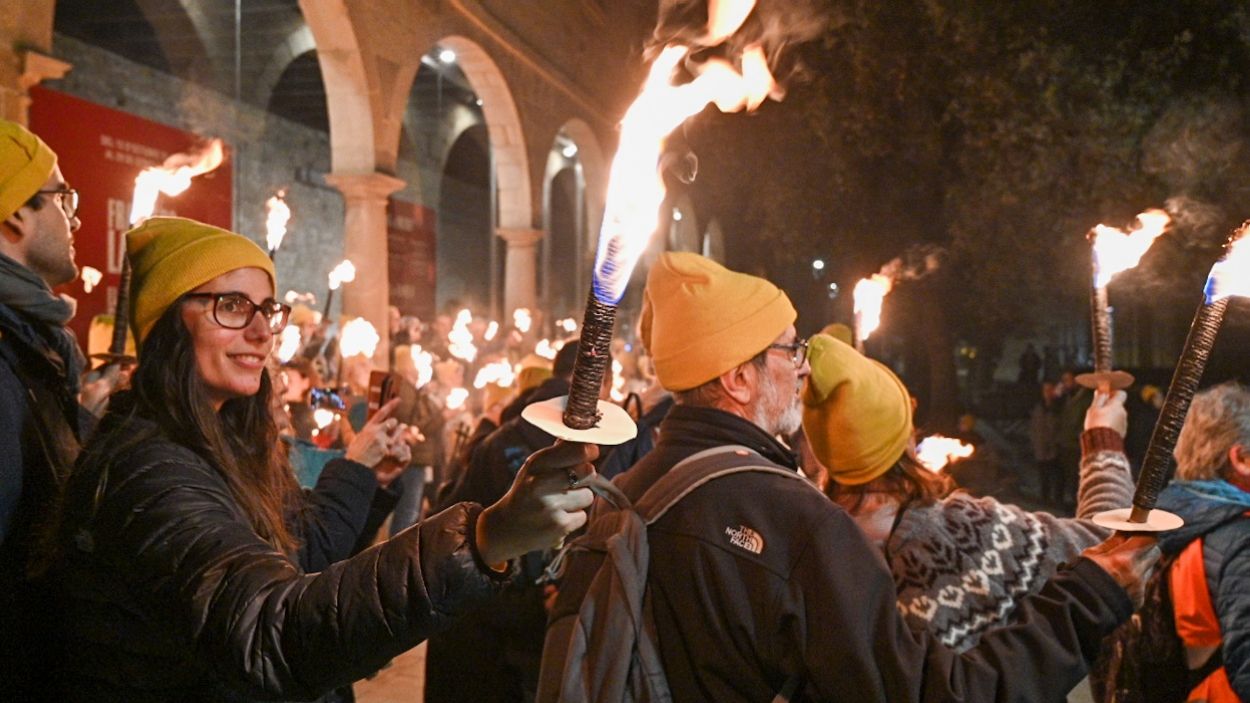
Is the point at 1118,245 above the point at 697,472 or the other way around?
above

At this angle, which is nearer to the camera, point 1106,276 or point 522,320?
point 1106,276

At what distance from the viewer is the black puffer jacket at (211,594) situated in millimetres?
1503

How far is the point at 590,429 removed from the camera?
136cm

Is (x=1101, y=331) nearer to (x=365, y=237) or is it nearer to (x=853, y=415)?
(x=853, y=415)

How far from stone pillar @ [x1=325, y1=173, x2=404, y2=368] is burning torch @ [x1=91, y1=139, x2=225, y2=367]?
6.63 metres

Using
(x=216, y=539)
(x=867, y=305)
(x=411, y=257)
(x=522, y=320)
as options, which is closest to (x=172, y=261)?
(x=216, y=539)

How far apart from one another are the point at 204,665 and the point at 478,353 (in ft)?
44.8

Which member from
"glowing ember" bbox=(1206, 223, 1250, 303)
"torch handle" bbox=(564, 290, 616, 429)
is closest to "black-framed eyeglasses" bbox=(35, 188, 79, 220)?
"torch handle" bbox=(564, 290, 616, 429)

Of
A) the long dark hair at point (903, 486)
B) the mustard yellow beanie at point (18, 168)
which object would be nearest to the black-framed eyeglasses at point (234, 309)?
the mustard yellow beanie at point (18, 168)

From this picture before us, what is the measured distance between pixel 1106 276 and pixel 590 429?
2124mm

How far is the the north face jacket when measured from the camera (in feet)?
6.32

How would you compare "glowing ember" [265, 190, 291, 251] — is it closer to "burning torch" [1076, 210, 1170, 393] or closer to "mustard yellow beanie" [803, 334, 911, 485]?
"mustard yellow beanie" [803, 334, 911, 485]

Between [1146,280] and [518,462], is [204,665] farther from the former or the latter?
[1146,280]

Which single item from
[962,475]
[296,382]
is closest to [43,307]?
[296,382]
